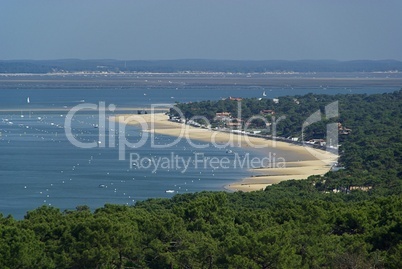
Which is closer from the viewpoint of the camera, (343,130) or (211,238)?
(211,238)

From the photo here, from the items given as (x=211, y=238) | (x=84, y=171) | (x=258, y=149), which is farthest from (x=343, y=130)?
(x=211, y=238)

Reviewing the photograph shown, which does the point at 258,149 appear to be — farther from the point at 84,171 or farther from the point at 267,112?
the point at 267,112

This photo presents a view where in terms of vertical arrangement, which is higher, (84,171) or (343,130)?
(343,130)

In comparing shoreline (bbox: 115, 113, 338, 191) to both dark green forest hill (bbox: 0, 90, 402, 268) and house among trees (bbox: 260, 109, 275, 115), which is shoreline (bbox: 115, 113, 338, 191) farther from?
dark green forest hill (bbox: 0, 90, 402, 268)

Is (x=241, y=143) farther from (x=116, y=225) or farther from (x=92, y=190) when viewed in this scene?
(x=116, y=225)

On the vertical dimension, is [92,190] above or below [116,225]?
below

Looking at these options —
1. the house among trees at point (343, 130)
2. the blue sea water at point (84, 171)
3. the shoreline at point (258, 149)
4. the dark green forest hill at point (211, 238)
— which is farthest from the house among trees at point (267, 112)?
the dark green forest hill at point (211, 238)

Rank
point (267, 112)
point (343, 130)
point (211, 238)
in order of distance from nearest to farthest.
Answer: point (211, 238) → point (343, 130) → point (267, 112)

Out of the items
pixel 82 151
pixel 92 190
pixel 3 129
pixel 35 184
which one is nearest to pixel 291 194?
pixel 92 190

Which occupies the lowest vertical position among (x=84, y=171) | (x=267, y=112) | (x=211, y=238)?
(x=84, y=171)
